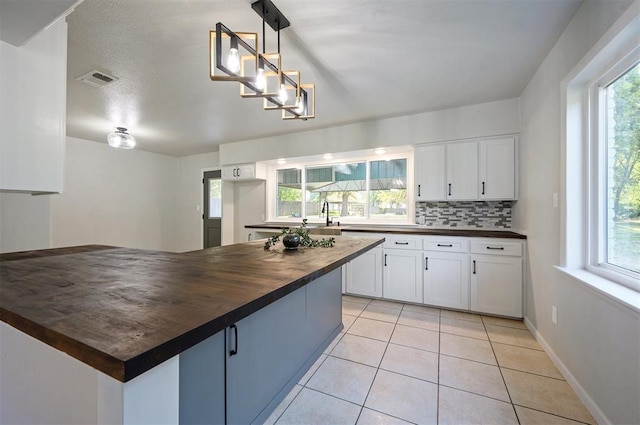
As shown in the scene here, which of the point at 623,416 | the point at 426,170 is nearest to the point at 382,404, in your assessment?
the point at 623,416

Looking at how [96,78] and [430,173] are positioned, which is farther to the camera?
[430,173]

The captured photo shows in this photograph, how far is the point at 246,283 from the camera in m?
0.98

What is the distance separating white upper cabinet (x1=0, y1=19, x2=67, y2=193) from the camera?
115 cm

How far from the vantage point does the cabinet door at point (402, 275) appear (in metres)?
3.13

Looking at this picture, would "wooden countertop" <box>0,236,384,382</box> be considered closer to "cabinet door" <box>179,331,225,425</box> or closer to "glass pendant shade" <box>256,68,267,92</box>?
"cabinet door" <box>179,331,225,425</box>

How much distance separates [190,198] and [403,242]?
15.9 feet

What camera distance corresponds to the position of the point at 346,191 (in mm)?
4254

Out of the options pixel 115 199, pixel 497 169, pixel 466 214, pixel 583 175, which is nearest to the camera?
pixel 583 175

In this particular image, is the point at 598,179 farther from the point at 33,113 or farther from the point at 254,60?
the point at 33,113

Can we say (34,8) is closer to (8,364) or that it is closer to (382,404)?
(8,364)

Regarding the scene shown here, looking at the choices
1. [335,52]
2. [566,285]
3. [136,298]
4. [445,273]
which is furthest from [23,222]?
[566,285]

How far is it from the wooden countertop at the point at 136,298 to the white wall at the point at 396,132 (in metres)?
2.50

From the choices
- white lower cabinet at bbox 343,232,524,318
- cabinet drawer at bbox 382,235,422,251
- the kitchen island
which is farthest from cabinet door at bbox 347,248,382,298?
the kitchen island

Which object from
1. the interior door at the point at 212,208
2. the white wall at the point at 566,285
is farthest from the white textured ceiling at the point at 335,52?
the interior door at the point at 212,208
